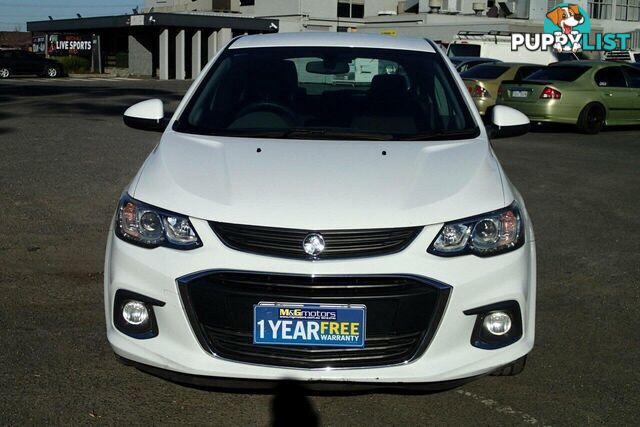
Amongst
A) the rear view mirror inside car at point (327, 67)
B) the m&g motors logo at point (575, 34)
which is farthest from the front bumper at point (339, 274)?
the m&g motors logo at point (575, 34)

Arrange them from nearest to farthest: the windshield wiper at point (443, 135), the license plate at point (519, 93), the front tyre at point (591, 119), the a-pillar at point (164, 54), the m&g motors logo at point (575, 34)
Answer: the windshield wiper at point (443, 135) → the license plate at point (519, 93) → the front tyre at point (591, 119) → the m&g motors logo at point (575, 34) → the a-pillar at point (164, 54)

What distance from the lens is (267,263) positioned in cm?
339

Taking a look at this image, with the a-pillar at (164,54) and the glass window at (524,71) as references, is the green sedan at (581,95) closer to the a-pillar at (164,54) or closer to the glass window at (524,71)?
the glass window at (524,71)

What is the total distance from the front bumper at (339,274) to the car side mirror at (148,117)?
155 cm

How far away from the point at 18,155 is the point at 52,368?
25.8 feet

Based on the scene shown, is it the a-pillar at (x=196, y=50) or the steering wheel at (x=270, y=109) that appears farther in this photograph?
the a-pillar at (x=196, y=50)

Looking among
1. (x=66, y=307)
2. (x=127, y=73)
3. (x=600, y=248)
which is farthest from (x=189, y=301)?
(x=127, y=73)

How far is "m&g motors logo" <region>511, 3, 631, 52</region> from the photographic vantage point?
140ft

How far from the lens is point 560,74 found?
701 inches

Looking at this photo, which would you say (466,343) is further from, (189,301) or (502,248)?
(189,301)

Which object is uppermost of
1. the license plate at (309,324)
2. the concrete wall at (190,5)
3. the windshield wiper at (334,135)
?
the concrete wall at (190,5)

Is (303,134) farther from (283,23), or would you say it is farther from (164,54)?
(283,23)

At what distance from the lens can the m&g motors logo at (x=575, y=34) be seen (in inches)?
1681

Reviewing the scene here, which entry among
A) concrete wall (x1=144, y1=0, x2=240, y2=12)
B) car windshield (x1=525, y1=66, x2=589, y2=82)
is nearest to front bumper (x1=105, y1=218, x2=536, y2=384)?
car windshield (x1=525, y1=66, x2=589, y2=82)
